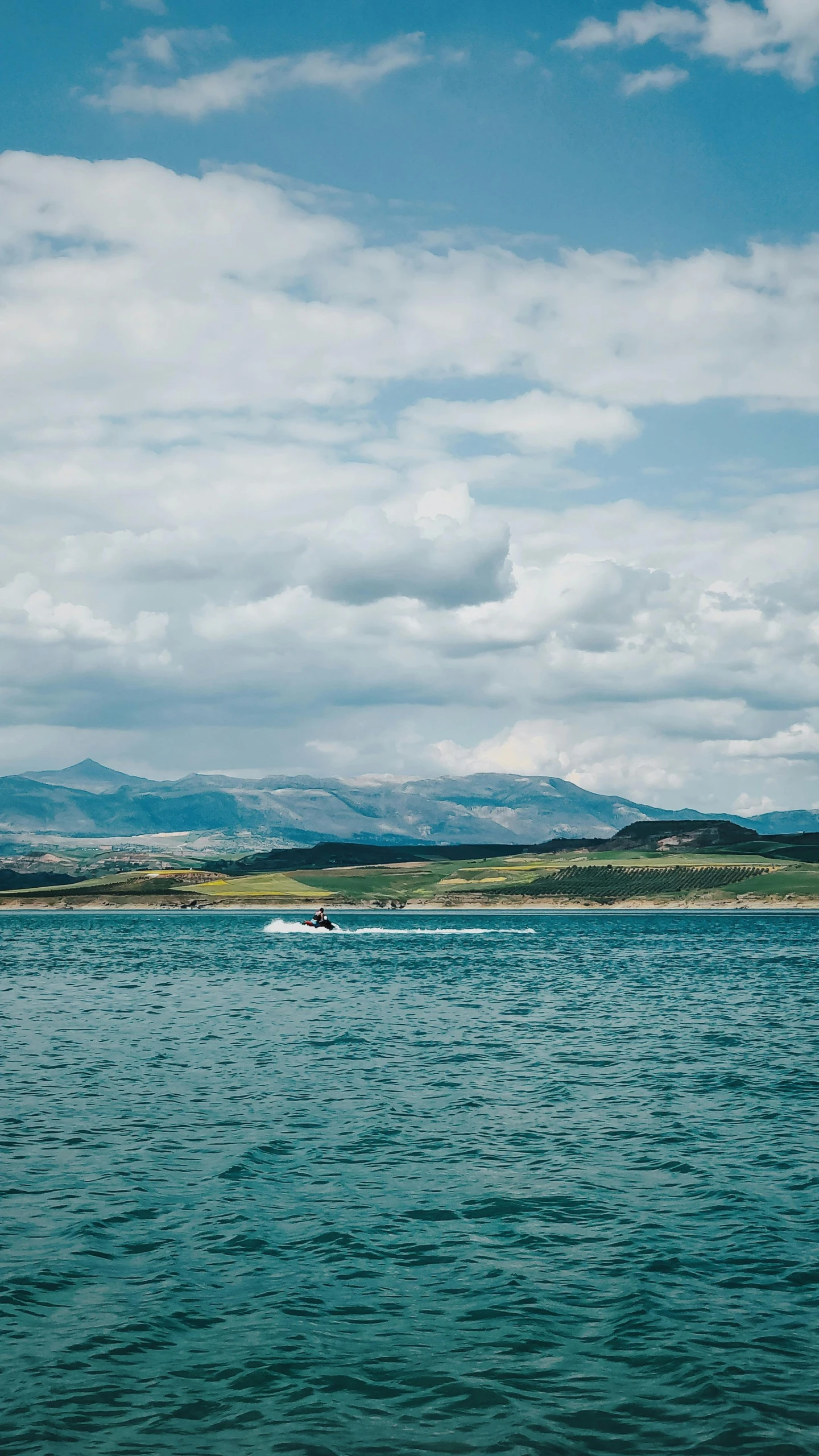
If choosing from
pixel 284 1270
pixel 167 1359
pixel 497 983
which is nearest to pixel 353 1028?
pixel 497 983

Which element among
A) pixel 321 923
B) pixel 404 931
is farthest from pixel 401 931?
pixel 321 923

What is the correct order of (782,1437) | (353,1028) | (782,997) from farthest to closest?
(782,997)
(353,1028)
(782,1437)

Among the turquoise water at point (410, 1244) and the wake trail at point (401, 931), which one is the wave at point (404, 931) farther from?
the turquoise water at point (410, 1244)

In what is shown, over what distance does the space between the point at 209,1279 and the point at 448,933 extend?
516 feet

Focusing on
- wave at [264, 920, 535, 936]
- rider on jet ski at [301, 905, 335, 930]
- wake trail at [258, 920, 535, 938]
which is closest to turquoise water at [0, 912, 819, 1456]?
rider on jet ski at [301, 905, 335, 930]

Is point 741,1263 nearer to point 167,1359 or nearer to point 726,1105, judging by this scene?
point 167,1359

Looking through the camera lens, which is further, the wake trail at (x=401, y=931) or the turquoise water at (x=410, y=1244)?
the wake trail at (x=401, y=931)

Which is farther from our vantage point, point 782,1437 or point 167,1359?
point 167,1359

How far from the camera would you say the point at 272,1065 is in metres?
50.1

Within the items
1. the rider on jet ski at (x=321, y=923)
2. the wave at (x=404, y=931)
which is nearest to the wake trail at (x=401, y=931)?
the wave at (x=404, y=931)

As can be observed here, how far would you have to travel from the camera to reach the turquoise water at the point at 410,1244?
18.2 metres

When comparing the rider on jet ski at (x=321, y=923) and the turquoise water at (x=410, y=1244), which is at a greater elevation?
the turquoise water at (x=410, y=1244)

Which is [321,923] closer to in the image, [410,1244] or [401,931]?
[401,931]

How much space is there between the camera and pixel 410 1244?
1035 inches
